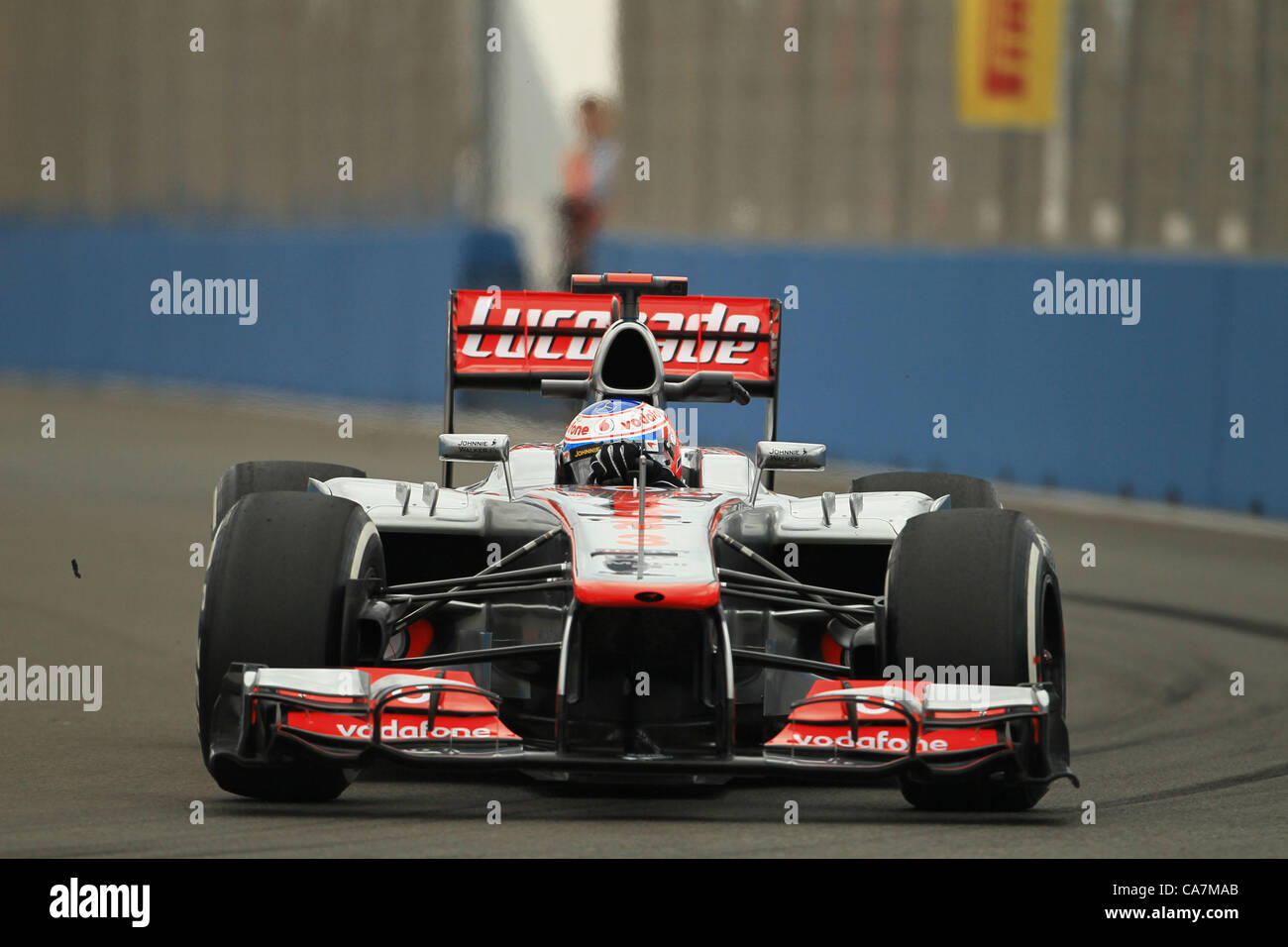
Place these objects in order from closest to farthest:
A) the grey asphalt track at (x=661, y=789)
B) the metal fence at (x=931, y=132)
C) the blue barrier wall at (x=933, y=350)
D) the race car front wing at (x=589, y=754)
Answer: the grey asphalt track at (x=661, y=789) → the race car front wing at (x=589, y=754) → the blue barrier wall at (x=933, y=350) → the metal fence at (x=931, y=132)

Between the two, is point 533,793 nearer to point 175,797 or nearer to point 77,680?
point 175,797

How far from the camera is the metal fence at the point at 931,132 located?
15.0 metres

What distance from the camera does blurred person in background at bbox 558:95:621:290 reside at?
2062 centimetres

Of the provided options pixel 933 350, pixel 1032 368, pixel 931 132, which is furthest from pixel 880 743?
pixel 931 132

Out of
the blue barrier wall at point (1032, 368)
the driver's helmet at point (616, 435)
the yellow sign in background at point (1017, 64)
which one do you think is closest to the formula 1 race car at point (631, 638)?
the driver's helmet at point (616, 435)

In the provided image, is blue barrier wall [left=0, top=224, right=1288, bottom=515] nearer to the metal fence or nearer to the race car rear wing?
the metal fence

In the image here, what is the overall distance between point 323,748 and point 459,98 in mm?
17384

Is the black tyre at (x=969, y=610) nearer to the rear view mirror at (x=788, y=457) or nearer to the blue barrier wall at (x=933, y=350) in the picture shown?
the rear view mirror at (x=788, y=457)

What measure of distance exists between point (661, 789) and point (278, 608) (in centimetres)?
129

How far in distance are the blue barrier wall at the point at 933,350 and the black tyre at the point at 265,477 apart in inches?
273

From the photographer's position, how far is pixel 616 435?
7.93m

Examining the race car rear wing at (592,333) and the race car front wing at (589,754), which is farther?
the race car rear wing at (592,333)

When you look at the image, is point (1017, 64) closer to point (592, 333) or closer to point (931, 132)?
point (931, 132)

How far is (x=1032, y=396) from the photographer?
15266 millimetres
